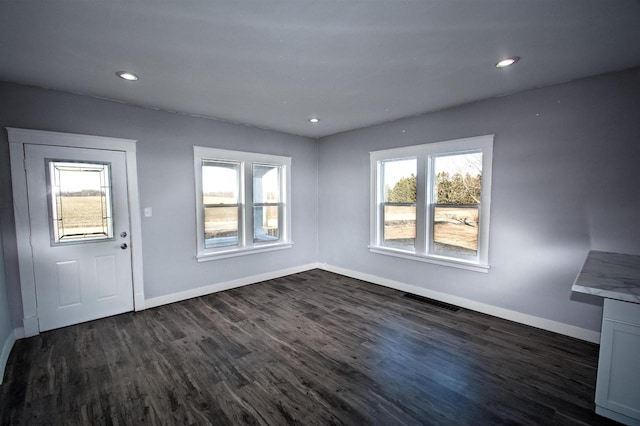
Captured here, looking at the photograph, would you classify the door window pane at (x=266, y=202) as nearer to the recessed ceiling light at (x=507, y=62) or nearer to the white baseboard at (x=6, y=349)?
the white baseboard at (x=6, y=349)

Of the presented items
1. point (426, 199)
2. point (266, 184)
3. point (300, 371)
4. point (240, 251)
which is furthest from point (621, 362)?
point (266, 184)

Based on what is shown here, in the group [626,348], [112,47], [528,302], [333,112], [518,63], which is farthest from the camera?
[333,112]

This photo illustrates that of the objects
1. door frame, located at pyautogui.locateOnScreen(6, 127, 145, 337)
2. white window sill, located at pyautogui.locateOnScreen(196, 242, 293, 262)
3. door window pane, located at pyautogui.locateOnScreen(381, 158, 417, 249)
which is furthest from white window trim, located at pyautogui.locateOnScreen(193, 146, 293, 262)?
door window pane, located at pyautogui.locateOnScreen(381, 158, 417, 249)

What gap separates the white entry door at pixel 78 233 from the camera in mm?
3129

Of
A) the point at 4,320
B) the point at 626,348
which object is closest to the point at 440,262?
the point at 626,348

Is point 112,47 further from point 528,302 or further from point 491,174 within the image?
point 528,302

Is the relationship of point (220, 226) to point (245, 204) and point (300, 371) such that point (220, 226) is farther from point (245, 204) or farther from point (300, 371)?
point (300, 371)

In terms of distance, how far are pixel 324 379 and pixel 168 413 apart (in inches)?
45.6

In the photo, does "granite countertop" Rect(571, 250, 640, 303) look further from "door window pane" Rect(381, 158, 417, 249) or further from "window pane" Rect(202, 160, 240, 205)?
"window pane" Rect(202, 160, 240, 205)

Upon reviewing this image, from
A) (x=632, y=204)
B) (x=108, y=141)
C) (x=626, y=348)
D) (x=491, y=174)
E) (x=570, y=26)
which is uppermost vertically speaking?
(x=570, y=26)

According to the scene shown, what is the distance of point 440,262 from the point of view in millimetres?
4051

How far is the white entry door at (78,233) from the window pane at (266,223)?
1.94 metres

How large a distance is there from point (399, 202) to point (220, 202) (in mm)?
2876

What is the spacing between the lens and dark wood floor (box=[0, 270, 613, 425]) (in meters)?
2.00
